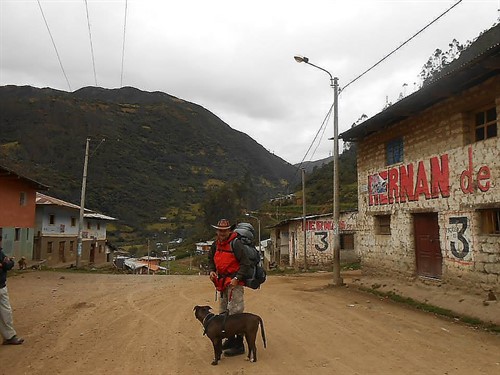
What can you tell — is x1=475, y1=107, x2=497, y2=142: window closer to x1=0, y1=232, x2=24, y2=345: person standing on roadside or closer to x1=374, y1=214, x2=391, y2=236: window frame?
x1=374, y1=214, x2=391, y2=236: window frame

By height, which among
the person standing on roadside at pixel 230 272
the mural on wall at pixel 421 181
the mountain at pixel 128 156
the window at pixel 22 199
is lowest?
the person standing on roadside at pixel 230 272

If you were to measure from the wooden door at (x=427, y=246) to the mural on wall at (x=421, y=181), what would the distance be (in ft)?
2.08

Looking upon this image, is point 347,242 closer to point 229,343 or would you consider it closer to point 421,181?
point 421,181

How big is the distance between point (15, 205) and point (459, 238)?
2454 cm

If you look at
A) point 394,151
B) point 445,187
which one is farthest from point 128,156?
point 445,187

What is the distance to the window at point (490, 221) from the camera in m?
9.36

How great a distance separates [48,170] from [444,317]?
8552 centimetres

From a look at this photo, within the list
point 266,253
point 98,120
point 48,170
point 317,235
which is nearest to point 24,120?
point 98,120

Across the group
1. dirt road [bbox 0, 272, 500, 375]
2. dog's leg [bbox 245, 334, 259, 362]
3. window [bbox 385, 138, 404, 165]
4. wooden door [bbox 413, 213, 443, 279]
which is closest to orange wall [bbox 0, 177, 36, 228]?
dirt road [bbox 0, 272, 500, 375]

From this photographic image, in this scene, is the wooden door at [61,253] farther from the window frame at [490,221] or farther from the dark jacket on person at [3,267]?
the window frame at [490,221]

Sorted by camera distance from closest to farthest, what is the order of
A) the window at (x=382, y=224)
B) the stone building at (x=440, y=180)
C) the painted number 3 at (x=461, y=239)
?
1. the stone building at (x=440, y=180)
2. the painted number 3 at (x=461, y=239)
3. the window at (x=382, y=224)

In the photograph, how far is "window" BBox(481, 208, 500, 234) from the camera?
9.36 m

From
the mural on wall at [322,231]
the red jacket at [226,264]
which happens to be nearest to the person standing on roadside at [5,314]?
the red jacket at [226,264]

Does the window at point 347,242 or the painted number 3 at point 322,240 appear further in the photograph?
the painted number 3 at point 322,240
